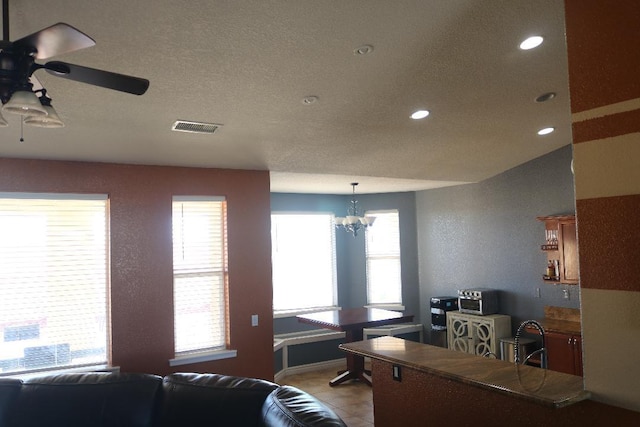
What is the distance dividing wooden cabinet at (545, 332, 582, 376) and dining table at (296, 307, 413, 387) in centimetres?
166

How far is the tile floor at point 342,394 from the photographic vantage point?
5275 millimetres

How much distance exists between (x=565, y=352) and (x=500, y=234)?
6.13ft

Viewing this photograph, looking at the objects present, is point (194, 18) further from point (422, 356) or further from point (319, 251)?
point (319, 251)

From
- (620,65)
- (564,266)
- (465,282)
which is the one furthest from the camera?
(465,282)

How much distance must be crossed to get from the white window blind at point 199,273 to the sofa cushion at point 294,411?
2.32 metres

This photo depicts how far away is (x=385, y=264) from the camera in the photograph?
8.00m

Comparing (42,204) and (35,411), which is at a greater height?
(42,204)

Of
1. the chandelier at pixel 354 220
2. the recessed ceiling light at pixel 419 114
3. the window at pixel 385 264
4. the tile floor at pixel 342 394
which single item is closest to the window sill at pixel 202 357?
the tile floor at pixel 342 394

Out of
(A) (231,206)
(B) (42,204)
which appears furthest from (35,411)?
(A) (231,206)

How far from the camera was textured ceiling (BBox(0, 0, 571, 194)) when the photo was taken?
259 centimetres

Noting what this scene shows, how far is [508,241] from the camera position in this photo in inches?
262

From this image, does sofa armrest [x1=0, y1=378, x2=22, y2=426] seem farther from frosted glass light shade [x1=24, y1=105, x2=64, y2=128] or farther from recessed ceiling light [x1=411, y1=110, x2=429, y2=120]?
recessed ceiling light [x1=411, y1=110, x2=429, y2=120]

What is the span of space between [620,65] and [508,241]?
4.79 m

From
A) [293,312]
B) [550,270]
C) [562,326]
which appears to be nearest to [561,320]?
[562,326]
